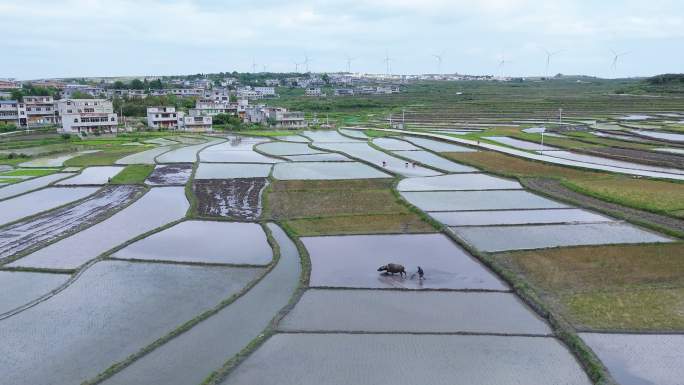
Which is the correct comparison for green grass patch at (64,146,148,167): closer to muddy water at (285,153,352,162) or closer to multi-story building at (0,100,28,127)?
muddy water at (285,153,352,162)

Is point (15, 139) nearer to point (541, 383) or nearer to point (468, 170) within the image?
point (468, 170)

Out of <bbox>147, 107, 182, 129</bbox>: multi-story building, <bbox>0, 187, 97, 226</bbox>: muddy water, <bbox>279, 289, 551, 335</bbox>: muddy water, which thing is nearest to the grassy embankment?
<bbox>279, 289, 551, 335</bbox>: muddy water

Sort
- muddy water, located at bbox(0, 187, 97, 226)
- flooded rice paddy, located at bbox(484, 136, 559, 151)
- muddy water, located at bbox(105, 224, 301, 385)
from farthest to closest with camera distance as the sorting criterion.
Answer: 1. flooded rice paddy, located at bbox(484, 136, 559, 151)
2. muddy water, located at bbox(0, 187, 97, 226)
3. muddy water, located at bbox(105, 224, 301, 385)

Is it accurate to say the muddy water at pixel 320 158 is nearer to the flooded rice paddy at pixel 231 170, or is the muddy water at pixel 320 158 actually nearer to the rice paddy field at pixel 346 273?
the flooded rice paddy at pixel 231 170

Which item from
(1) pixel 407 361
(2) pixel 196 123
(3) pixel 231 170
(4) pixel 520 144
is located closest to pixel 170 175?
(3) pixel 231 170

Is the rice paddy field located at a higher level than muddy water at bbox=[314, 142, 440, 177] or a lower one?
lower

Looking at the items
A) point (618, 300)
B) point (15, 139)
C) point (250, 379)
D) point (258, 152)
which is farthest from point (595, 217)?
point (15, 139)

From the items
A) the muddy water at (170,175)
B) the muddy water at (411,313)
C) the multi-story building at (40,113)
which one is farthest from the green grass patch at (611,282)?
the multi-story building at (40,113)
